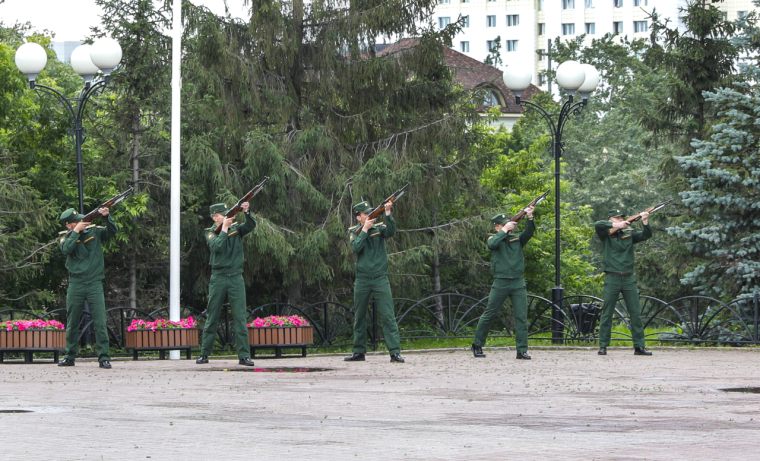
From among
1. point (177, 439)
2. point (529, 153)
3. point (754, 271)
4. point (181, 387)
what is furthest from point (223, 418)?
point (529, 153)

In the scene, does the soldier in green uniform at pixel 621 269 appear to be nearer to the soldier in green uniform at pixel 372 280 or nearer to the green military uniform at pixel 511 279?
the green military uniform at pixel 511 279

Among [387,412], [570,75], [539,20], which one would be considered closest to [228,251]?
[387,412]

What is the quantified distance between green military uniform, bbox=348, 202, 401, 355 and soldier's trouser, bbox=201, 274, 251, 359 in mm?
1740

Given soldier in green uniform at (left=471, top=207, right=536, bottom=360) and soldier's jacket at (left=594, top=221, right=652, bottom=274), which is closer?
soldier in green uniform at (left=471, top=207, right=536, bottom=360)

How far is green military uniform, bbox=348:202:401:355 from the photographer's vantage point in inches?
615

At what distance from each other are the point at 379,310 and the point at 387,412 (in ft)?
21.2

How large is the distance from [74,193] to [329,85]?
695 centimetres

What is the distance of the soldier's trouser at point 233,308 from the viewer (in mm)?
14906

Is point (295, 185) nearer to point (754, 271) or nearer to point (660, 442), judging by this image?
point (754, 271)

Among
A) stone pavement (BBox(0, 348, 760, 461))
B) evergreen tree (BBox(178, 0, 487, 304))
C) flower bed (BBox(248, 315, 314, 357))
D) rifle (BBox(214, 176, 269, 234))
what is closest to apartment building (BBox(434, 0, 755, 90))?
evergreen tree (BBox(178, 0, 487, 304))

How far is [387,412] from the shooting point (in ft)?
30.4

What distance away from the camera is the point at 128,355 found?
1833cm

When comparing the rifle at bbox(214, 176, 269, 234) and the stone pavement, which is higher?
the rifle at bbox(214, 176, 269, 234)

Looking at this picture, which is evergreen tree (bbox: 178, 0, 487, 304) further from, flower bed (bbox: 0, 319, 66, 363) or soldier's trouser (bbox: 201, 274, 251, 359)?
soldier's trouser (bbox: 201, 274, 251, 359)
